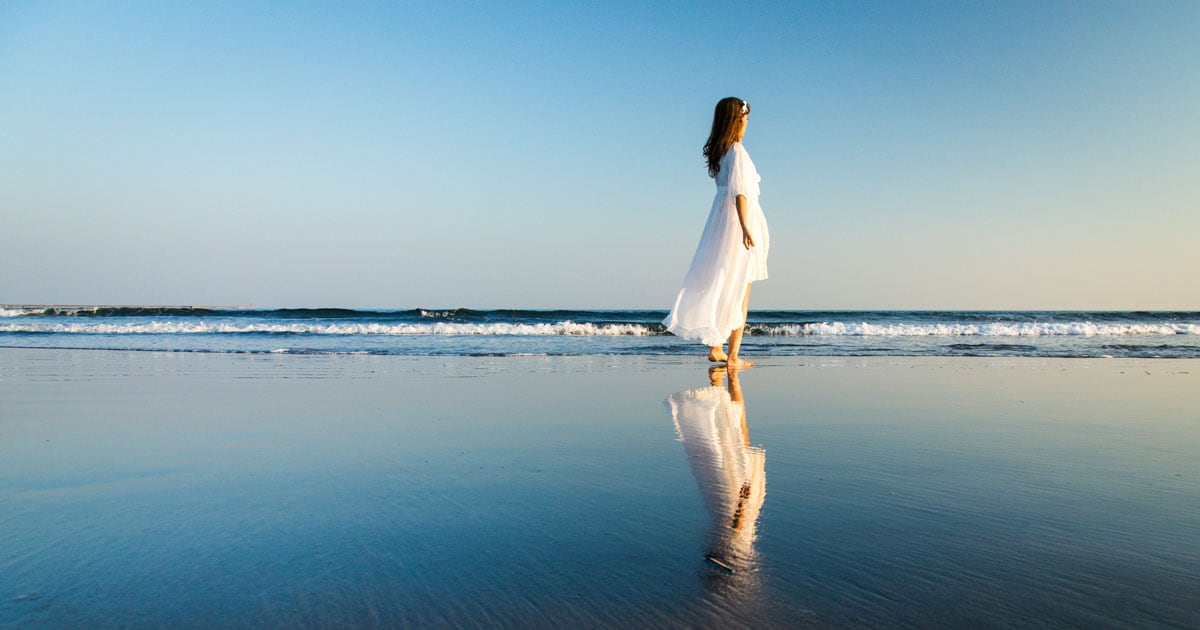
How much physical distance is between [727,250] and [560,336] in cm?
743

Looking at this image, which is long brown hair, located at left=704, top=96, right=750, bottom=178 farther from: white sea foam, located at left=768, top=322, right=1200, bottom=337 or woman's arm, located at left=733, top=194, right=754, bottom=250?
white sea foam, located at left=768, top=322, right=1200, bottom=337

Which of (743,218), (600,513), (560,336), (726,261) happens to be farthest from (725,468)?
(560,336)

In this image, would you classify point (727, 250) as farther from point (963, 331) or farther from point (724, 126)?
point (963, 331)

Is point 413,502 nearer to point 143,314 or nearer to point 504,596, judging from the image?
point 504,596

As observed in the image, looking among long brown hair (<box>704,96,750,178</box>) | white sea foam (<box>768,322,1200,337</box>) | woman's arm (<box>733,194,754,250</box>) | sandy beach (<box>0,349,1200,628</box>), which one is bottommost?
sandy beach (<box>0,349,1200,628</box>)

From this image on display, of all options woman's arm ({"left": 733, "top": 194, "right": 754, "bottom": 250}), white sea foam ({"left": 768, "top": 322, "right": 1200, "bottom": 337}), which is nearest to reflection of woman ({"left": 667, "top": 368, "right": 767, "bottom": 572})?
woman's arm ({"left": 733, "top": 194, "right": 754, "bottom": 250})

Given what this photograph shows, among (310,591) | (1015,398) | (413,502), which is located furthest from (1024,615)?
(1015,398)

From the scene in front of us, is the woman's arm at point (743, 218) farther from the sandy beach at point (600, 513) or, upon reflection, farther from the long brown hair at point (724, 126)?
the sandy beach at point (600, 513)

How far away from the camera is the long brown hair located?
5602 mm

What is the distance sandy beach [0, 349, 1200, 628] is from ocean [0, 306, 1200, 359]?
5200mm

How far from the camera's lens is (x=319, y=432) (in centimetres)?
274

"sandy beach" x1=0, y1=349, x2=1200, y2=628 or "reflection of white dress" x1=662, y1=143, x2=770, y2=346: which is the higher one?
"reflection of white dress" x1=662, y1=143, x2=770, y2=346

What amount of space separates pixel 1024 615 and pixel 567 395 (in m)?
3.16

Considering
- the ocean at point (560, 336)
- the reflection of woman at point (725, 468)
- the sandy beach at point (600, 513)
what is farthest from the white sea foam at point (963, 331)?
the reflection of woman at point (725, 468)
